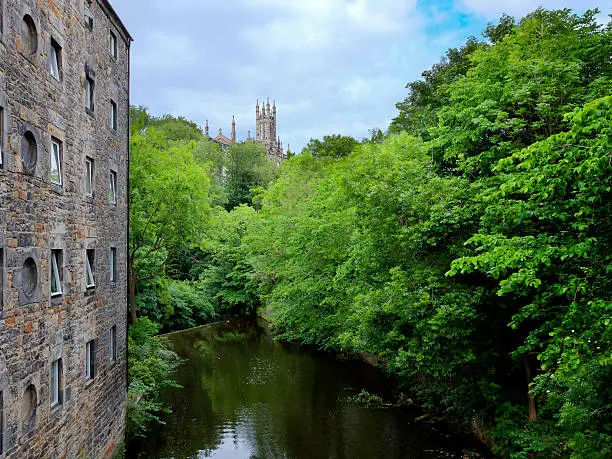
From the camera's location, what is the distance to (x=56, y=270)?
1052 cm

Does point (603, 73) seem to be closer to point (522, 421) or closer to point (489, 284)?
point (489, 284)

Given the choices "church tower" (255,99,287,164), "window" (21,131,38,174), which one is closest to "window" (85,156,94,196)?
"window" (21,131,38,174)

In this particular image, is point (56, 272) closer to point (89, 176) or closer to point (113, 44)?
point (89, 176)

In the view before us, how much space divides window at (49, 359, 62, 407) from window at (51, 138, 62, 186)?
3529 mm

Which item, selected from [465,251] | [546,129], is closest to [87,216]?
[465,251]

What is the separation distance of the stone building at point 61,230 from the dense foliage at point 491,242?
7.32 metres

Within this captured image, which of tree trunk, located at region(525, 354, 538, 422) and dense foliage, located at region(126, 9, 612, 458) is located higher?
dense foliage, located at region(126, 9, 612, 458)

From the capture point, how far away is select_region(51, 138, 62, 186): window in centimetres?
1029

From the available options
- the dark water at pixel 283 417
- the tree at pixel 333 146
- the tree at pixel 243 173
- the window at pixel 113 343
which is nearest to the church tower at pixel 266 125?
the tree at pixel 243 173

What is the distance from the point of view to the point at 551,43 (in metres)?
14.1

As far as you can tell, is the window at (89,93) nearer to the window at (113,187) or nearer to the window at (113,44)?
the window at (113,44)

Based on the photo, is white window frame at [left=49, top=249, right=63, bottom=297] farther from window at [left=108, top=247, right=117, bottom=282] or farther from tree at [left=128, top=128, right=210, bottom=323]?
tree at [left=128, top=128, right=210, bottom=323]

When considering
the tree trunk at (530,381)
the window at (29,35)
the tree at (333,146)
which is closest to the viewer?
the window at (29,35)

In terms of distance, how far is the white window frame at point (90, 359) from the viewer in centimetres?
1266
